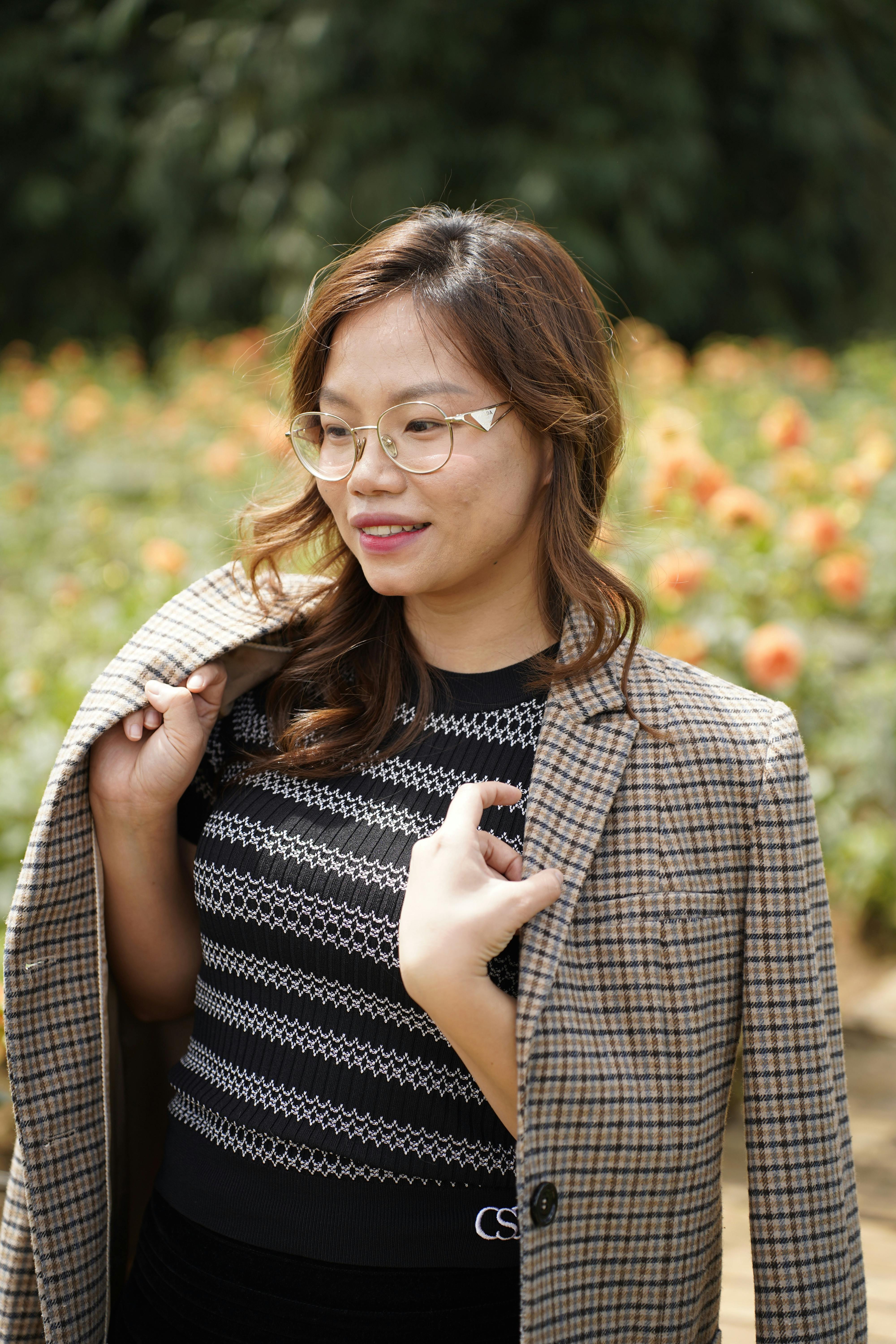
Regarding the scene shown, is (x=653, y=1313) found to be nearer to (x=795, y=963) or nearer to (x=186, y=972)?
(x=795, y=963)

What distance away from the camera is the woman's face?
133cm

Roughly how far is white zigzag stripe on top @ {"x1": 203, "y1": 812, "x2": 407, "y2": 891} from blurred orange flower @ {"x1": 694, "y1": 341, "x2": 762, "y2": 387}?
15.3ft

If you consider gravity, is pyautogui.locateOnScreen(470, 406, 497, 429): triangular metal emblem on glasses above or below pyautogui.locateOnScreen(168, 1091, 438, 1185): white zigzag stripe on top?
above

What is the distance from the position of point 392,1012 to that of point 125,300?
11337 mm

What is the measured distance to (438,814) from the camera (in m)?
1.39

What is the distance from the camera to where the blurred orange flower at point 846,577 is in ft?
10.4

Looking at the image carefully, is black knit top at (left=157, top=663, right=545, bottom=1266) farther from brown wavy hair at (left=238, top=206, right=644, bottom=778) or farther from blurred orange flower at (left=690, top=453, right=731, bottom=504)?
blurred orange flower at (left=690, top=453, right=731, bottom=504)

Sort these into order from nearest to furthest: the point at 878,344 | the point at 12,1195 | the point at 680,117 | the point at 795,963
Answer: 1. the point at 795,963
2. the point at 12,1195
3. the point at 878,344
4. the point at 680,117

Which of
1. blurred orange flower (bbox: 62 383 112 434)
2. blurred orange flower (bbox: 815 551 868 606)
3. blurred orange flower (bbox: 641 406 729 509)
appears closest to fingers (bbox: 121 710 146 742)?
blurred orange flower (bbox: 641 406 729 509)

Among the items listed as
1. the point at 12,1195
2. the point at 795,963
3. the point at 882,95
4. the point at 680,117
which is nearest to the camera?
the point at 795,963

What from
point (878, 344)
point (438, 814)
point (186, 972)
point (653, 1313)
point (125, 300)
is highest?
point (125, 300)

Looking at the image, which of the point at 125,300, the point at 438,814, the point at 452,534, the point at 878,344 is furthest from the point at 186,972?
the point at 125,300

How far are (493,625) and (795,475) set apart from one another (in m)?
2.50

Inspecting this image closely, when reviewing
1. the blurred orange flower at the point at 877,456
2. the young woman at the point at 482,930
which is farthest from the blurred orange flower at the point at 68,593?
the blurred orange flower at the point at 877,456
